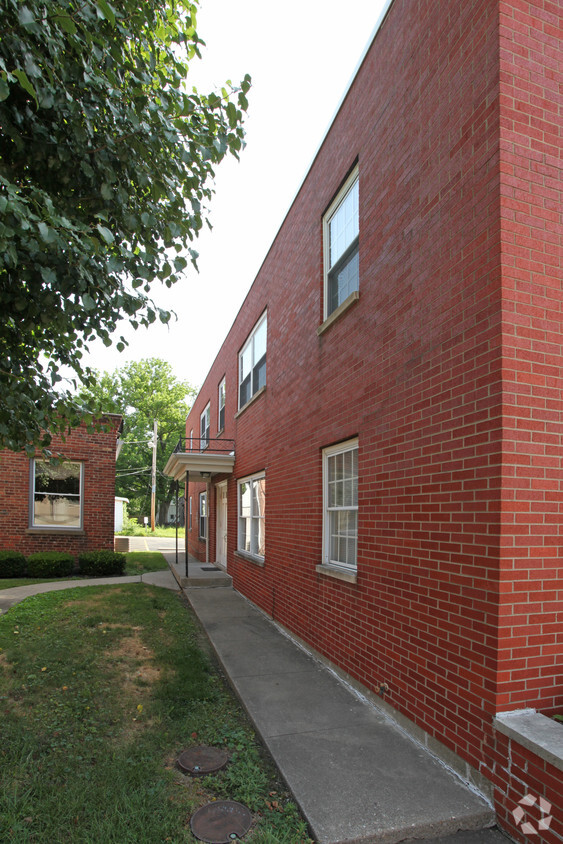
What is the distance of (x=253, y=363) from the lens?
11.1m

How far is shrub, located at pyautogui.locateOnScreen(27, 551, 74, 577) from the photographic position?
Result: 12.6 m

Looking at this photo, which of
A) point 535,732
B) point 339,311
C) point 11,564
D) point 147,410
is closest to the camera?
point 535,732

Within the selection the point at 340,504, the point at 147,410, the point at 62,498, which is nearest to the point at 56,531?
the point at 62,498

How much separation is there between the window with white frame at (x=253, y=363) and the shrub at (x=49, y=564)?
5.75 m

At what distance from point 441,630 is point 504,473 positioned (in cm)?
122

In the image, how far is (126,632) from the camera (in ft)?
23.7

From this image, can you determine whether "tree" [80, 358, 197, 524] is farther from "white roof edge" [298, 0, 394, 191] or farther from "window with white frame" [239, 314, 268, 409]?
"white roof edge" [298, 0, 394, 191]

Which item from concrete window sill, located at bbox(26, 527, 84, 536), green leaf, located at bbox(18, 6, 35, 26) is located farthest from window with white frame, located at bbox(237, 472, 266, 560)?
green leaf, located at bbox(18, 6, 35, 26)

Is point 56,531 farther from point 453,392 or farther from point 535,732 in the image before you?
point 535,732

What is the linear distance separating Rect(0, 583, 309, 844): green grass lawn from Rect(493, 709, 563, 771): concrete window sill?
124cm

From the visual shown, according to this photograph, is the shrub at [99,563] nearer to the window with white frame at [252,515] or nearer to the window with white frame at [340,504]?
the window with white frame at [252,515]

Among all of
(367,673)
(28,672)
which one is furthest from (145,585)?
(367,673)

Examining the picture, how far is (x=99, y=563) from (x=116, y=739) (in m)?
9.93

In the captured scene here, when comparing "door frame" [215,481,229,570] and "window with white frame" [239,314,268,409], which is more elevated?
"window with white frame" [239,314,268,409]
